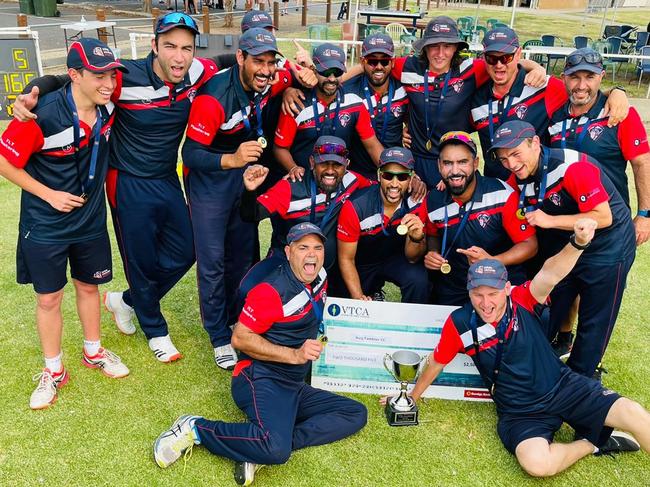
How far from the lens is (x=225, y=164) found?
4562 millimetres

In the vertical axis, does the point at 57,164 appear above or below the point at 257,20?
below

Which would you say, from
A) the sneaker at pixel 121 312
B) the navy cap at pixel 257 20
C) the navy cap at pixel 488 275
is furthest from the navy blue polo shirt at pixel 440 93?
the sneaker at pixel 121 312

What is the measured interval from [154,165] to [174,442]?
201 centimetres

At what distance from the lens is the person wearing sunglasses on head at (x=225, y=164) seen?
4.60 m

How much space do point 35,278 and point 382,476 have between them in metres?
2.69

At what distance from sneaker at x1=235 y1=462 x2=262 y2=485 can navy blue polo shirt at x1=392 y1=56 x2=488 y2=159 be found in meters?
3.02

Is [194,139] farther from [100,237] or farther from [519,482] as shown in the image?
[519,482]

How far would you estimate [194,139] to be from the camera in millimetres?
4664

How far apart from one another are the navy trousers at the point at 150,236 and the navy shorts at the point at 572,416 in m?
2.85

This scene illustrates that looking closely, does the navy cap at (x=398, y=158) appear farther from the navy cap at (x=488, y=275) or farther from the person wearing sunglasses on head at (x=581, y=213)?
A: the navy cap at (x=488, y=275)

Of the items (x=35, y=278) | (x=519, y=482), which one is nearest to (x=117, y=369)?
(x=35, y=278)

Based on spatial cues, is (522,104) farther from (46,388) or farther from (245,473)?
(46,388)

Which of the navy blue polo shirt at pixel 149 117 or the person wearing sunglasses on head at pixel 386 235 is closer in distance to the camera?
the navy blue polo shirt at pixel 149 117

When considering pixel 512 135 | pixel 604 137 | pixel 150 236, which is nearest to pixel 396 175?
pixel 512 135
